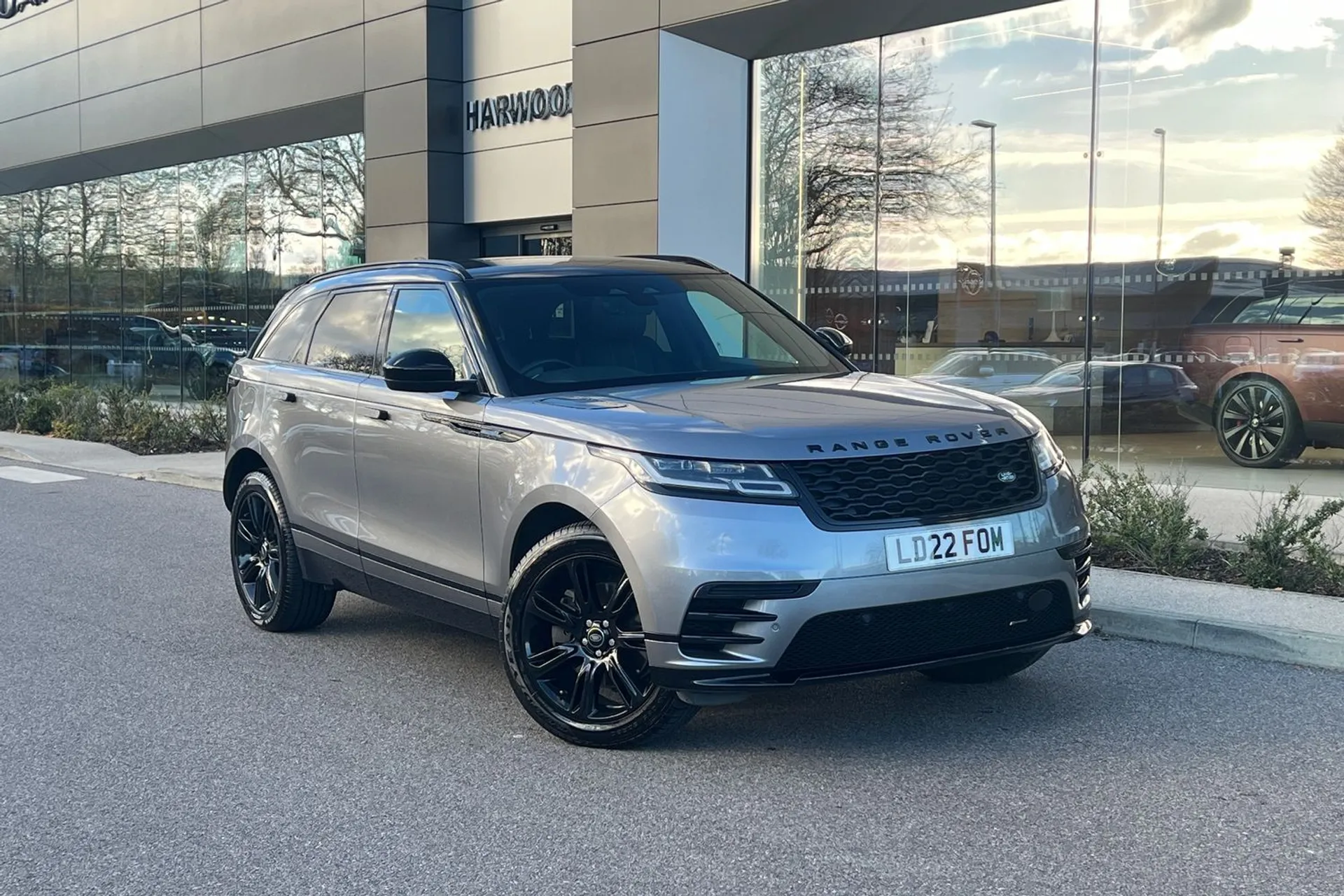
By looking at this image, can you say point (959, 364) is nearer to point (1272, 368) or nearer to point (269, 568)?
point (1272, 368)

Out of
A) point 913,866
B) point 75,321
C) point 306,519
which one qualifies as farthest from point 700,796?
point 75,321

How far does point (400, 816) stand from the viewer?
435cm

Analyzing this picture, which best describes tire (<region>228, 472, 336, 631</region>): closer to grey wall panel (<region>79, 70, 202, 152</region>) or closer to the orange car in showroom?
the orange car in showroom

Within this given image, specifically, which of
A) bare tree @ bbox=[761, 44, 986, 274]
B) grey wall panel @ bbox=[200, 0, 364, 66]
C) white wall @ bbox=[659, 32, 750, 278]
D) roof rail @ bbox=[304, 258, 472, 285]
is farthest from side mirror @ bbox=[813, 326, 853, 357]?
grey wall panel @ bbox=[200, 0, 364, 66]

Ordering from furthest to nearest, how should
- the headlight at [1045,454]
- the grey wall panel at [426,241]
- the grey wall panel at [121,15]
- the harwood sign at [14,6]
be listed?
1. the harwood sign at [14,6]
2. the grey wall panel at [121,15]
3. the grey wall panel at [426,241]
4. the headlight at [1045,454]

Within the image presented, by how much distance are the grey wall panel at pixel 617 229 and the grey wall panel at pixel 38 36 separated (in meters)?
15.3

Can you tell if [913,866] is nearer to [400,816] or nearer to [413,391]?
[400,816]

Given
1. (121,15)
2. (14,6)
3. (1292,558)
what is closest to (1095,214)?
(1292,558)

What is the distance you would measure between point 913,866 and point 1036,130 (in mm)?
11170

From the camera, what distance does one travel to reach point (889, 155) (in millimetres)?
14945

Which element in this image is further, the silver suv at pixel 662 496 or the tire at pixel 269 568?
the tire at pixel 269 568

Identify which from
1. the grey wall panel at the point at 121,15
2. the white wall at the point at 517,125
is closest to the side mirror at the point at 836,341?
the white wall at the point at 517,125

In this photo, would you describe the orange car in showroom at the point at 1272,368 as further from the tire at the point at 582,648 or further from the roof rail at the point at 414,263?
the tire at the point at 582,648

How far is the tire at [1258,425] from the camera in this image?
12.0m
